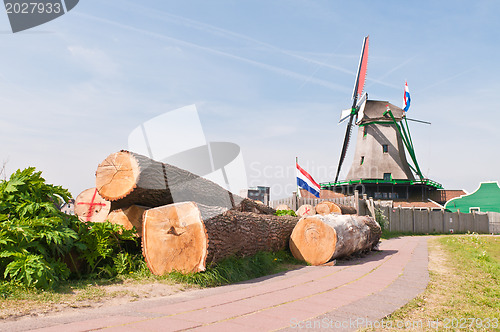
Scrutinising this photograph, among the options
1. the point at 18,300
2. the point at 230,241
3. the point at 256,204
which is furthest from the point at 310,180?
the point at 18,300

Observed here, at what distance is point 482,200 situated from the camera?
3350cm

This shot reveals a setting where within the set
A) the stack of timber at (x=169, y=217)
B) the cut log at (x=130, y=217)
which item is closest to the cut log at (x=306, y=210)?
the stack of timber at (x=169, y=217)

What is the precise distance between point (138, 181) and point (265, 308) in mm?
3161

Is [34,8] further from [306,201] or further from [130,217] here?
[306,201]

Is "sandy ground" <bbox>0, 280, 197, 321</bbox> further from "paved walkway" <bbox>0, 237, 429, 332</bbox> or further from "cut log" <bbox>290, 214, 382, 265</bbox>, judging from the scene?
"cut log" <bbox>290, 214, 382, 265</bbox>

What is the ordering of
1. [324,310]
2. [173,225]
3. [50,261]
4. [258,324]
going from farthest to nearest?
[173,225], [50,261], [324,310], [258,324]

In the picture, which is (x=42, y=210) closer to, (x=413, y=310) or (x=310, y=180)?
(x=413, y=310)

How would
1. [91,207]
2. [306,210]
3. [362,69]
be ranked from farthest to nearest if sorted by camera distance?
[362,69] → [306,210] → [91,207]

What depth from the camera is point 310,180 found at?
1805 centimetres

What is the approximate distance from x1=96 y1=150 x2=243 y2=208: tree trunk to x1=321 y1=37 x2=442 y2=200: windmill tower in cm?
3172

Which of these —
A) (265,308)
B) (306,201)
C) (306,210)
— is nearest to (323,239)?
→ (265,308)

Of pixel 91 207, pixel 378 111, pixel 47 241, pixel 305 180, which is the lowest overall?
pixel 47 241

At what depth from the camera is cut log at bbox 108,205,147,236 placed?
23.1 feet

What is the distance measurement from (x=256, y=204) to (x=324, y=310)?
622 cm
